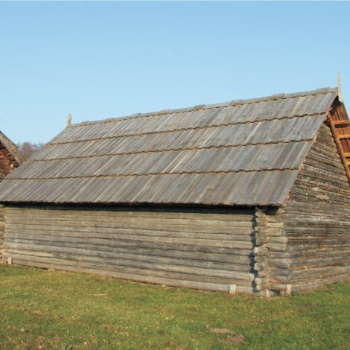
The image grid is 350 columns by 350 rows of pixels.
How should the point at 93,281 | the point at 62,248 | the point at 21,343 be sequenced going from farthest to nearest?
1. the point at 62,248
2. the point at 93,281
3. the point at 21,343

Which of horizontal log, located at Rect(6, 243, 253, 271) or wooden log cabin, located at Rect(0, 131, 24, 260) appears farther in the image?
wooden log cabin, located at Rect(0, 131, 24, 260)

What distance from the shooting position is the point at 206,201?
43.0ft

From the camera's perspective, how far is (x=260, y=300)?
11.9 meters

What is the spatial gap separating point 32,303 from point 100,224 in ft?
17.8

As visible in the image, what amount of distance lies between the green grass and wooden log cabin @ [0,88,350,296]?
96cm

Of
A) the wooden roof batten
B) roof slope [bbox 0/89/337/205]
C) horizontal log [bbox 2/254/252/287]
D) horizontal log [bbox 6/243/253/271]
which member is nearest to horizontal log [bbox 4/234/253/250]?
horizontal log [bbox 6/243/253/271]

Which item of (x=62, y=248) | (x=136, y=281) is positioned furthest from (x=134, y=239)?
(x=62, y=248)

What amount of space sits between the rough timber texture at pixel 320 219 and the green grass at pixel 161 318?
818 millimetres

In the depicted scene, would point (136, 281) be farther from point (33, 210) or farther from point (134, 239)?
point (33, 210)

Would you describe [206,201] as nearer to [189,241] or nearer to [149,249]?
[189,241]

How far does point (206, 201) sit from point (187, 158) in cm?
301

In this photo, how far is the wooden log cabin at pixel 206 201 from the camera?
1298cm

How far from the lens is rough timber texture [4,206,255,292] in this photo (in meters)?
13.2

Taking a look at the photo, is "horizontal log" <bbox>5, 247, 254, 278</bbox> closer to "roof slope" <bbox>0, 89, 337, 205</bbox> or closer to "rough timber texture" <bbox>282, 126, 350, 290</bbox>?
"rough timber texture" <bbox>282, 126, 350, 290</bbox>
